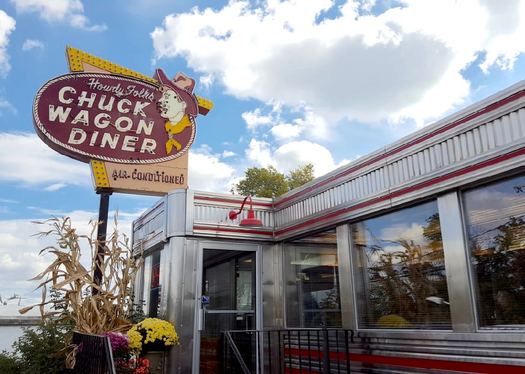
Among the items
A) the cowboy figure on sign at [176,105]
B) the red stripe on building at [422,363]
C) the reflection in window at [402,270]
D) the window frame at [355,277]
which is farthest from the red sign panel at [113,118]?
the red stripe on building at [422,363]

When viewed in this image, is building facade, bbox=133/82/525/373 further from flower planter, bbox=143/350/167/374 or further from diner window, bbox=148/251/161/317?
flower planter, bbox=143/350/167/374

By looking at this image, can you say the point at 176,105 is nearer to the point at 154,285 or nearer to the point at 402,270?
the point at 154,285

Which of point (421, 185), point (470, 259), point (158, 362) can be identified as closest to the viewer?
point (470, 259)

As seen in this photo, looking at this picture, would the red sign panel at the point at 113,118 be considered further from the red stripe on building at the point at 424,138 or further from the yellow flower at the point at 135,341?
the yellow flower at the point at 135,341

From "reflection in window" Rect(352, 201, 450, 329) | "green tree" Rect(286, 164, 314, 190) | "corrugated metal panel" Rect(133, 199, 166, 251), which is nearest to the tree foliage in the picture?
"green tree" Rect(286, 164, 314, 190)

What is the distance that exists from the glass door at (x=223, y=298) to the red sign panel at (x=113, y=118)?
6.33ft

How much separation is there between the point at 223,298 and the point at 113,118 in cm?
332

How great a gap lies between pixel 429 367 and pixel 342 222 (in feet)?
6.51

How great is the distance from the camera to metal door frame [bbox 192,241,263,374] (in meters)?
6.27

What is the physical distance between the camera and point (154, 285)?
7598mm

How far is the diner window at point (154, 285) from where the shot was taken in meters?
7.35

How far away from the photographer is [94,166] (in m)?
6.95

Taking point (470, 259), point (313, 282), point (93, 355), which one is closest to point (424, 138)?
point (470, 259)

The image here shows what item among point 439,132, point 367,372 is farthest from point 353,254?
point 439,132
